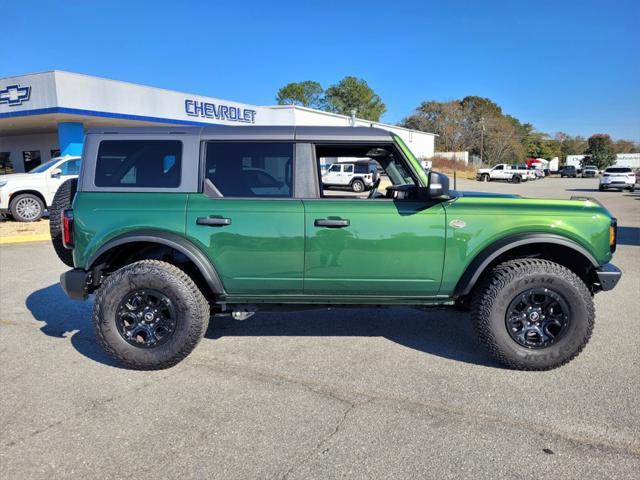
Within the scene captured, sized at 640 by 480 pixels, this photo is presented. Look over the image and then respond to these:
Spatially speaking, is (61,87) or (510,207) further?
(61,87)

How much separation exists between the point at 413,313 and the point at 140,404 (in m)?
2.99

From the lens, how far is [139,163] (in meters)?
3.77

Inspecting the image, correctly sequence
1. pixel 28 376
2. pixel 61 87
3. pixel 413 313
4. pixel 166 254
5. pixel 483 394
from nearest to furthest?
pixel 483 394, pixel 28 376, pixel 166 254, pixel 413 313, pixel 61 87

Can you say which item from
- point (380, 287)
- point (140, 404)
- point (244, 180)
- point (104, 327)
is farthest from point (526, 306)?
point (104, 327)

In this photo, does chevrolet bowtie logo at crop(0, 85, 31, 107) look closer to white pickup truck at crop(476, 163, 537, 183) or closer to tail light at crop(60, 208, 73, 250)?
tail light at crop(60, 208, 73, 250)

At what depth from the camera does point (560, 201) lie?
3.74 meters

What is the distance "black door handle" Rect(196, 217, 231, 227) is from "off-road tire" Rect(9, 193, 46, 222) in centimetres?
1033

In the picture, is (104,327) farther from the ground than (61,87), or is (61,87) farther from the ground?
(61,87)

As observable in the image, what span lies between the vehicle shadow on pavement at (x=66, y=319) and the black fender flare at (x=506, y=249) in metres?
2.96

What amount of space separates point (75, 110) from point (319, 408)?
17.5 meters

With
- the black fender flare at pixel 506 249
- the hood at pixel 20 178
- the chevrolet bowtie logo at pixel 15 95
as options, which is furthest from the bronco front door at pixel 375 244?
the chevrolet bowtie logo at pixel 15 95

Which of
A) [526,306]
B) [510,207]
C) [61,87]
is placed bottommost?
[526,306]

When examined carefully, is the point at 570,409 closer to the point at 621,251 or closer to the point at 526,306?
the point at 526,306

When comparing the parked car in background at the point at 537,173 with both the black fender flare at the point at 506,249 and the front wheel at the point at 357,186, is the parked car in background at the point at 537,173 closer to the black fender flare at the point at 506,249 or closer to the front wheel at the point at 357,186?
the front wheel at the point at 357,186
